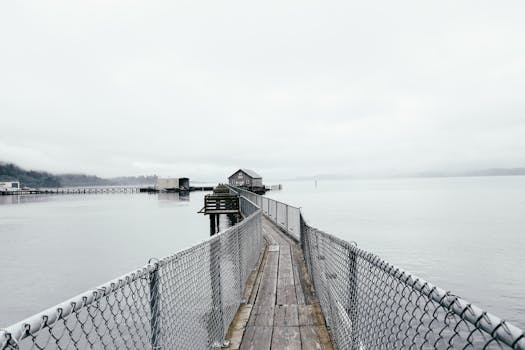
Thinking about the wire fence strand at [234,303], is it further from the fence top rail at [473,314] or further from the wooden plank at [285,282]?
the wooden plank at [285,282]

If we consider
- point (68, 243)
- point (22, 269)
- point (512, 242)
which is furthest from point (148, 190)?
point (512, 242)

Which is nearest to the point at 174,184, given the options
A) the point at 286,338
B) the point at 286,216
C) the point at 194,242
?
the point at 194,242

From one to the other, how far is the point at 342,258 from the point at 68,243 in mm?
37235

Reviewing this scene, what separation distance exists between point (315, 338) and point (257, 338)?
831 millimetres

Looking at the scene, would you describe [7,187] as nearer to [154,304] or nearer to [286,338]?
[286,338]

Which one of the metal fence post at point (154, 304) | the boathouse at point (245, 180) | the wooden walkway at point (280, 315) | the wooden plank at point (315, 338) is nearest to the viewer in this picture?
the metal fence post at point (154, 304)

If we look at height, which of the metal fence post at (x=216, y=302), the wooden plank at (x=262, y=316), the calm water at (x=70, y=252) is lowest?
the calm water at (x=70, y=252)

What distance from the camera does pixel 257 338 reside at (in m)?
4.82

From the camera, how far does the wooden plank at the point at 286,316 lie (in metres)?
5.31

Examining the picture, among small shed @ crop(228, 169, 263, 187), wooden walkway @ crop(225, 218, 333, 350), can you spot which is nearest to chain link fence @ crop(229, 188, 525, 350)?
wooden walkway @ crop(225, 218, 333, 350)

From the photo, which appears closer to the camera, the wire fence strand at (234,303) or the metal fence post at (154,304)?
the wire fence strand at (234,303)

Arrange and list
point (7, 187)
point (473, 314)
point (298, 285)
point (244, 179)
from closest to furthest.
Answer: point (473, 314) < point (298, 285) < point (244, 179) < point (7, 187)

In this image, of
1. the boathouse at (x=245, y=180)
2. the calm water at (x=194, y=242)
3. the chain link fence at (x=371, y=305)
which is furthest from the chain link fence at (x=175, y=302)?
the boathouse at (x=245, y=180)

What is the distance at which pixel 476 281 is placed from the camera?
64.7ft
